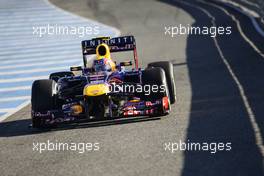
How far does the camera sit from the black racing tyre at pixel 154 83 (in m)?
10.8

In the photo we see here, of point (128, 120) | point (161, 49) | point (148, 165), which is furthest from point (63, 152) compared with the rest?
point (161, 49)

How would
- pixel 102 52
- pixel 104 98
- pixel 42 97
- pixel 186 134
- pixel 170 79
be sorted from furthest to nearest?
pixel 102 52
pixel 170 79
pixel 42 97
pixel 104 98
pixel 186 134

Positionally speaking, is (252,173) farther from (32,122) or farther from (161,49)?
(161,49)

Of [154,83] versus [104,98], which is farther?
[154,83]

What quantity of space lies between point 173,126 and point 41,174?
2667 millimetres

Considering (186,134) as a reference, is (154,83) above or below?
above

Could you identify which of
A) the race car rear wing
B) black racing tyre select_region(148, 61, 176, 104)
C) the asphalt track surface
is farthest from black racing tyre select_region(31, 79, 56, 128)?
the race car rear wing

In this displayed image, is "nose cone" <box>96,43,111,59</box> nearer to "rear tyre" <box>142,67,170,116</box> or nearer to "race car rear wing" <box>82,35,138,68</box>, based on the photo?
"race car rear wing" <box>82,35,138,68</box>

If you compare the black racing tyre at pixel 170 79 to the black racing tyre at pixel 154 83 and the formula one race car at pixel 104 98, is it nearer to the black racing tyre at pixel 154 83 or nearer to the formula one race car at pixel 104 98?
the formula one race car at pixel 104 98

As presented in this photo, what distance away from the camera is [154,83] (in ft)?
35.5

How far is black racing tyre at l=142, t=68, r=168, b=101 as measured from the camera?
10.8 meters

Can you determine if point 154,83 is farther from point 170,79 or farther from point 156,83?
point 170,79

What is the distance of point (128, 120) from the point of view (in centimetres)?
1073

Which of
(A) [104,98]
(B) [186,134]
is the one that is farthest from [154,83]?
(B) [186,134]
